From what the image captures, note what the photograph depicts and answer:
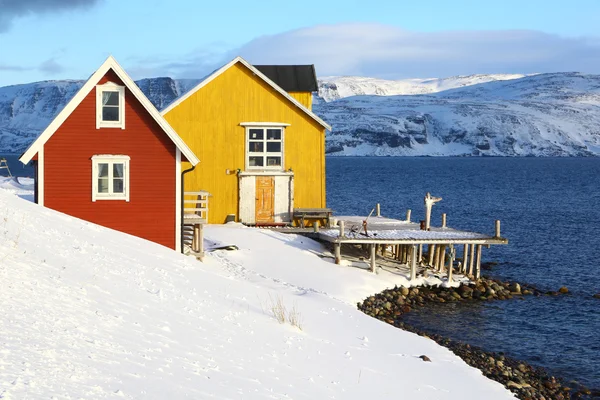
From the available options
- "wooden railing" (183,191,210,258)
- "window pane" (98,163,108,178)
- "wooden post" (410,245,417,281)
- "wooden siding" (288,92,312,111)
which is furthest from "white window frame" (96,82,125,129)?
"wooden siding" (288,92,312,111)

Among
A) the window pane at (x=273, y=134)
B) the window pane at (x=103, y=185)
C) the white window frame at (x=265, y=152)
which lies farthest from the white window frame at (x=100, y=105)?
the window pane at (x=273, y=134)

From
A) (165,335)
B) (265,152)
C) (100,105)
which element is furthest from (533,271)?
(165,335)

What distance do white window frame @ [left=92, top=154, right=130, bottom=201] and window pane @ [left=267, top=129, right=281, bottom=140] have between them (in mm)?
10254

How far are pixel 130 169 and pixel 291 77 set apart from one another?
14.4 meters

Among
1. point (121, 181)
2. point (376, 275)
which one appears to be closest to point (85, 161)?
point (121, 181)

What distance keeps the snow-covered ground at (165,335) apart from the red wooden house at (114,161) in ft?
11.6

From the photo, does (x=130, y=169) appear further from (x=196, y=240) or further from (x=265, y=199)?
(x=265, y=199)

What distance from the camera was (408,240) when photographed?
32375 mm

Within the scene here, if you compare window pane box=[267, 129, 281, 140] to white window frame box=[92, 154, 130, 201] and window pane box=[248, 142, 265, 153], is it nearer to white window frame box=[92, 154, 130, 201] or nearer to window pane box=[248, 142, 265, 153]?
window pane box=[248, 142, 265, 153]

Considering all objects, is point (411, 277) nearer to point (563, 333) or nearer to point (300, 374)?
point (563, 333)

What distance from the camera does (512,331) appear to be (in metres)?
28.0

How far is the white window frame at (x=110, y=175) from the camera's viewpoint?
89.6 feet

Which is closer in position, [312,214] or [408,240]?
[408,240]

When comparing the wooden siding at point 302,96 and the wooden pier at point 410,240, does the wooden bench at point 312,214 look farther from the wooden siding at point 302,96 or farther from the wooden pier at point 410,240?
the wooden siding at point 302,96
